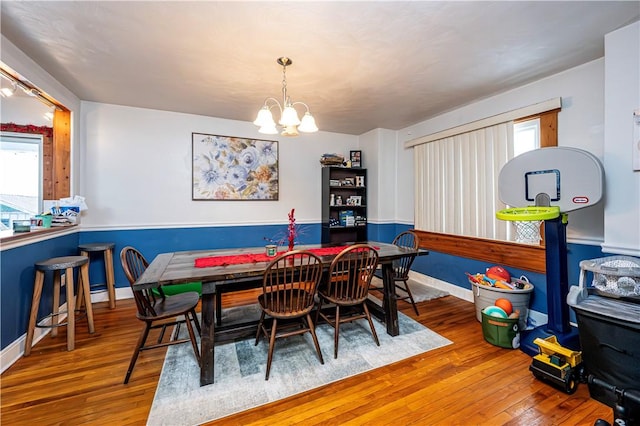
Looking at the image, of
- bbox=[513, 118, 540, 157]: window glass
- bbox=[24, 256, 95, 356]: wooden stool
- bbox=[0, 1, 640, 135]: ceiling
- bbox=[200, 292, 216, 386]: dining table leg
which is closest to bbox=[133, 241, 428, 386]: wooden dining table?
bbox=[200, 292, 216, 386]: dining table leg

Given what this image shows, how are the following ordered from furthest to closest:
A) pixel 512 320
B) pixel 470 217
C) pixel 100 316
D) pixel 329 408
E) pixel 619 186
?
pixel 470 217 < pixel 100 316 < pixel 512 320 < pixel 619 186 < pixel 329 408

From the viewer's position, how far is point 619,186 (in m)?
1.95

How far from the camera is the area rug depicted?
1.60 m

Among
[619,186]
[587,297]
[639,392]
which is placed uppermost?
[619,186]

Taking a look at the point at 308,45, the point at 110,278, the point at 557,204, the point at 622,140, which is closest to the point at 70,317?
the point at 110,278

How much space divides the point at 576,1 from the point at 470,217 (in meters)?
2.20

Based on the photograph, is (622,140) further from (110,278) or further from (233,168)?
(110,278)

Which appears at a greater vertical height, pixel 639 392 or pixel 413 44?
pixel 413 44

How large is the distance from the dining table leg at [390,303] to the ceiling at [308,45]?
6.15 ft

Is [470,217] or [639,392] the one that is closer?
[639,392]

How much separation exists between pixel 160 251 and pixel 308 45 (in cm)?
318

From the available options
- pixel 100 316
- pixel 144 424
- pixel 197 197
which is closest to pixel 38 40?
pixel 197 197

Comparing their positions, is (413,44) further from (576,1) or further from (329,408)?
(329,408)

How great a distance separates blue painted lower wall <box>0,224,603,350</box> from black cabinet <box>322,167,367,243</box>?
0.22 m
